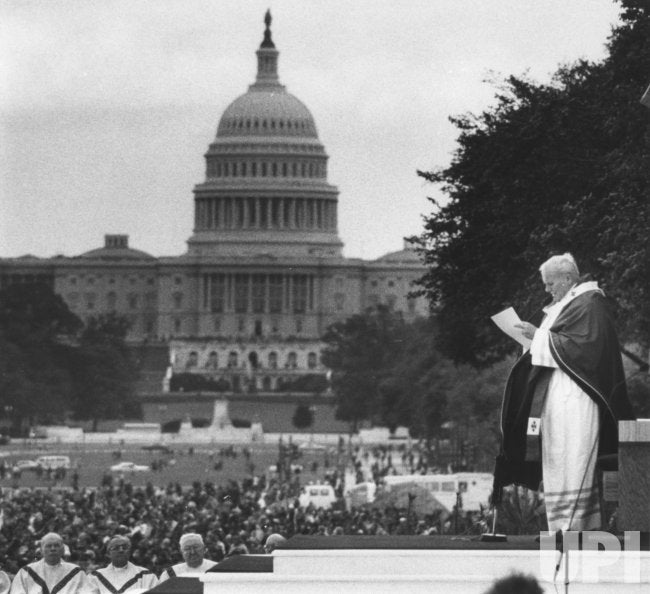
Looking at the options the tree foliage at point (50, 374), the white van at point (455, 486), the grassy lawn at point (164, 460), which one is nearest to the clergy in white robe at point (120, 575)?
the white van at point (455, 486)

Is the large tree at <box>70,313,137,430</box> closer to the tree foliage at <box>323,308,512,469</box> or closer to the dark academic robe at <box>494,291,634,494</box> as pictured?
the tree foliage at <box>323,308,512,469</box>

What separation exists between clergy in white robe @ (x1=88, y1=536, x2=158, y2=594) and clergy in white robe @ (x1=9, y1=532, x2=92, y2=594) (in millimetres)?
217

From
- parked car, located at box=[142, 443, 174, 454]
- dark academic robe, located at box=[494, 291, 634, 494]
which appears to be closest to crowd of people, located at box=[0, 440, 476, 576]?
dark academic robe, located at box=[494, 291, 634, 494]

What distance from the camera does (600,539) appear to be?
52.5 ft

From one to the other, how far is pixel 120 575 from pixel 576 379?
17.8ft

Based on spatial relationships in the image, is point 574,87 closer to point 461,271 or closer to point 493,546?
point 461,271

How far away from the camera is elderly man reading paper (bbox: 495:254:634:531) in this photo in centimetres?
1673

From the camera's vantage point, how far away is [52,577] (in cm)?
2042

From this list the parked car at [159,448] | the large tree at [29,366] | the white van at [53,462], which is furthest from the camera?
the large tree at [29,366]

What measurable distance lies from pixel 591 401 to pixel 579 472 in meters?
0.43

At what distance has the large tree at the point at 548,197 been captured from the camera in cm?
4288

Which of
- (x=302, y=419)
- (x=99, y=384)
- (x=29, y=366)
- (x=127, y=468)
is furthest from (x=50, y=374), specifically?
(x=127, y=468)

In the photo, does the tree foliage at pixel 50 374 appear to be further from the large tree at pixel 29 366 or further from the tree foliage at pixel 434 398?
the tree foliage at pixel 434 398

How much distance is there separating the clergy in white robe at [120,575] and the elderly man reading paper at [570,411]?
4603 millimetres
